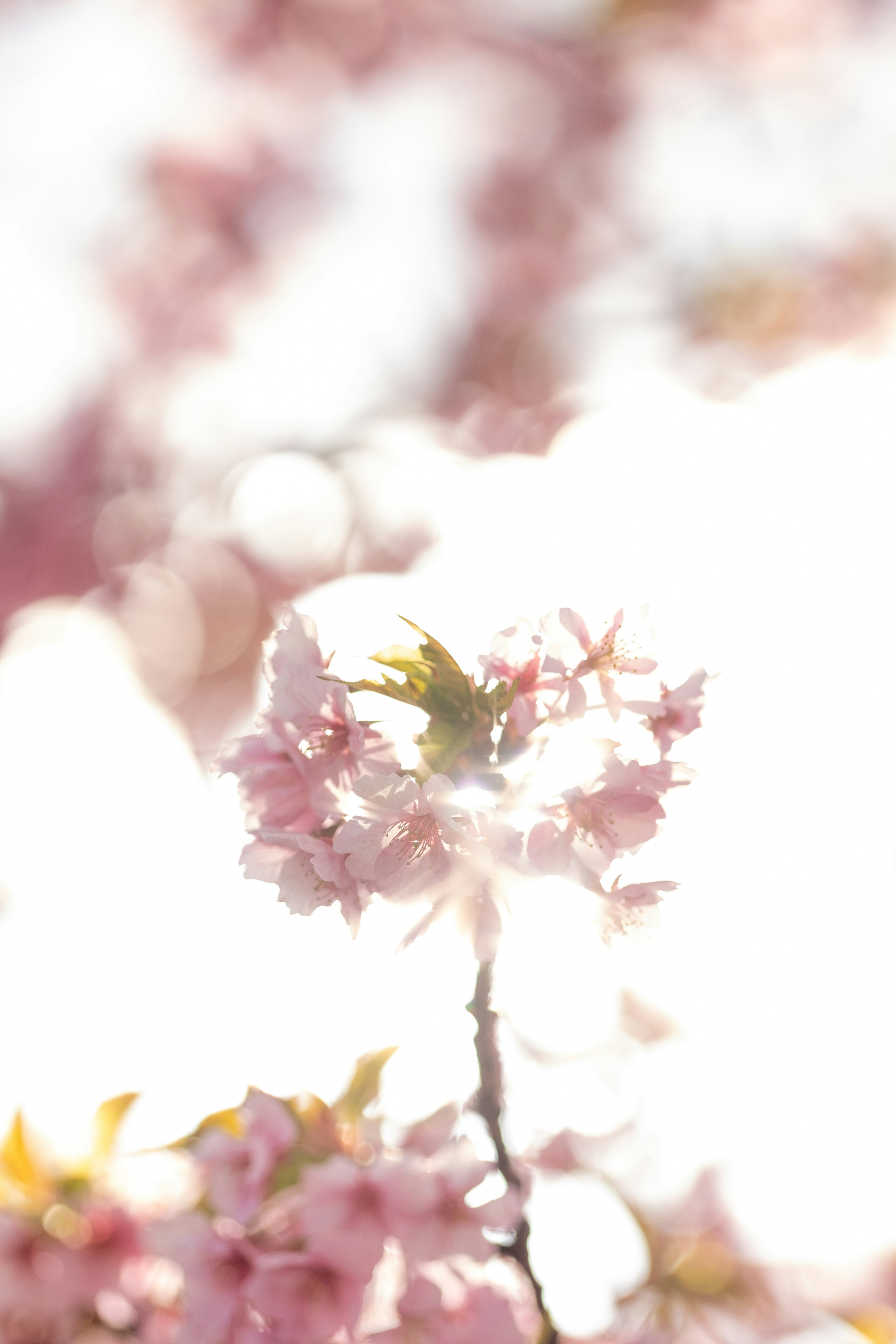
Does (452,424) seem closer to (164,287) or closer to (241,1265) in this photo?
(164,287)

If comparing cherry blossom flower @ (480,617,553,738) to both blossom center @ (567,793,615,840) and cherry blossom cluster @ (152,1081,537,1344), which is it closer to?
blossom center @ (567,793,615,840)

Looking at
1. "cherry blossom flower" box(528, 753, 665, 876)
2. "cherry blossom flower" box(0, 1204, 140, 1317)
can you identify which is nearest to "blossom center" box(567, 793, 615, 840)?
"cherry blossom flower" box(528, 753, 665, 876)

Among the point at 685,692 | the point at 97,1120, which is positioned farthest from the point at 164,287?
the point at 685,692

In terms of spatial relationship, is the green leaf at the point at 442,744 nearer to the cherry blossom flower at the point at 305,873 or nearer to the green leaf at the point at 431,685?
the green leaf at the point at 431,685

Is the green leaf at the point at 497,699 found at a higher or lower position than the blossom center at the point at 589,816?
higher

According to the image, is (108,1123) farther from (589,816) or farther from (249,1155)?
(589,816)

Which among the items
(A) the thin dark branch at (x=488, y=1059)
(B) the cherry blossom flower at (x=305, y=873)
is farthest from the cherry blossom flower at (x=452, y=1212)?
(B) the cherry blossom flower at (x=305, y=873)
